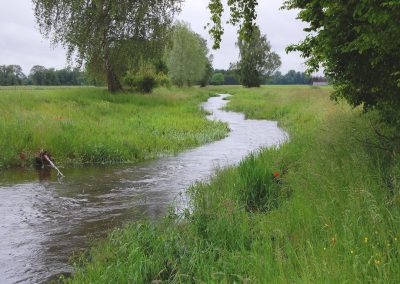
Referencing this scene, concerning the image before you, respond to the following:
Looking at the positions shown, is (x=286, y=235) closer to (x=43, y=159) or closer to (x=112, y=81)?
(x=43, y=159)

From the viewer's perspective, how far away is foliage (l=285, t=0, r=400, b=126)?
521 centimetres

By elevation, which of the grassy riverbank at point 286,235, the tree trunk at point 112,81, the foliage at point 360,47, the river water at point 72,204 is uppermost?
the foliage at point 360,47

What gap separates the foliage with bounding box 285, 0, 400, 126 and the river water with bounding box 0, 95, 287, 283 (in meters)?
3.93

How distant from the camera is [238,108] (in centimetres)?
4078

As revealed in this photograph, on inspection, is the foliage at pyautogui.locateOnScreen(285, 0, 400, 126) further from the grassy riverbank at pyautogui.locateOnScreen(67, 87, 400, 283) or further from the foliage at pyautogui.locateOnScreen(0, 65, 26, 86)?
the foliage at pyautogui.locateOnScreen(0, 65, 26, 86)

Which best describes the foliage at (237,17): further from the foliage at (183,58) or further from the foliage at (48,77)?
the foliage at (48,77)

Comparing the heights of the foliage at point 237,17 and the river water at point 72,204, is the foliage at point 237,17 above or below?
above

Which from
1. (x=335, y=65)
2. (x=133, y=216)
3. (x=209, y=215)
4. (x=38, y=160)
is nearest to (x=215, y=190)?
(x=133, y=216)

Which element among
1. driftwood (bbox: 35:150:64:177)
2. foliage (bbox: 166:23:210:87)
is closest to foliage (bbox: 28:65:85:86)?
foliage (bbox: 166:23:210:87)

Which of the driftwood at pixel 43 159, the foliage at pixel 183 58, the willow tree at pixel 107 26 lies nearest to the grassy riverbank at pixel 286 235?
the driftwood at pixel 43 159

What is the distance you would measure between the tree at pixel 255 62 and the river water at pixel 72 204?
77.2 m

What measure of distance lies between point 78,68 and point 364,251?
1098 inches

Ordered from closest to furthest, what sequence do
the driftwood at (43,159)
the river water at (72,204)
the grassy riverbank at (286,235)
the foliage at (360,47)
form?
the grassy riverbank at (286,235)
the foliage at (360,47)
the river water at (72,204)
the driftwood at (43,159)

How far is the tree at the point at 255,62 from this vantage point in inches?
3580
